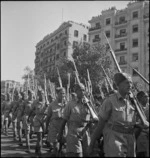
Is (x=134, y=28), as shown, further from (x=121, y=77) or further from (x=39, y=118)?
(x=121, y=77)

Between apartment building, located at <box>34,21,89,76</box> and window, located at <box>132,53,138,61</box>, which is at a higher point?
apartment building, located at <box>34,21,89,76</box>

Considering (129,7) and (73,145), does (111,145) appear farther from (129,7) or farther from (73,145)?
(129,7)

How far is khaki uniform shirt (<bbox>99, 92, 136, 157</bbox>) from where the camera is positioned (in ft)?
10.7

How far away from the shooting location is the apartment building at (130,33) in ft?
125

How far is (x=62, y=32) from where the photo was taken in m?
51.7

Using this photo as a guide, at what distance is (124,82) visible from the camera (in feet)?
11.3

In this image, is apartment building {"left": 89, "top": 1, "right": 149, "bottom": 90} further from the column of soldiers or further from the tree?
the column of soldiers

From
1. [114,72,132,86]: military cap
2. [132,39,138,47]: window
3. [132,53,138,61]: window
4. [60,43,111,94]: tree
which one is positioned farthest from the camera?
[132,39,138,47]: window

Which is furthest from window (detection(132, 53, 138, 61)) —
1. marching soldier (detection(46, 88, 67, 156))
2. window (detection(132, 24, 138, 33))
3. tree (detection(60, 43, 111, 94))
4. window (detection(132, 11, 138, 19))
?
marching soldier (detection(46, 88, 67, 156))

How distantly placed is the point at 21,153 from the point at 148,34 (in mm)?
32899

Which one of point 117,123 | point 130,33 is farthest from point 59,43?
point 117,123

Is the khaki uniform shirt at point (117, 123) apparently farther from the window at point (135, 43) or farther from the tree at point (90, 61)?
the window at point (135, 43)

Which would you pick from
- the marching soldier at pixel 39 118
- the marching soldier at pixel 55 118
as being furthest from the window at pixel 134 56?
the marching soldier at pixel 55 118

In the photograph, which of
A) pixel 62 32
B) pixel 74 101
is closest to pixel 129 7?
pixel 62 32
